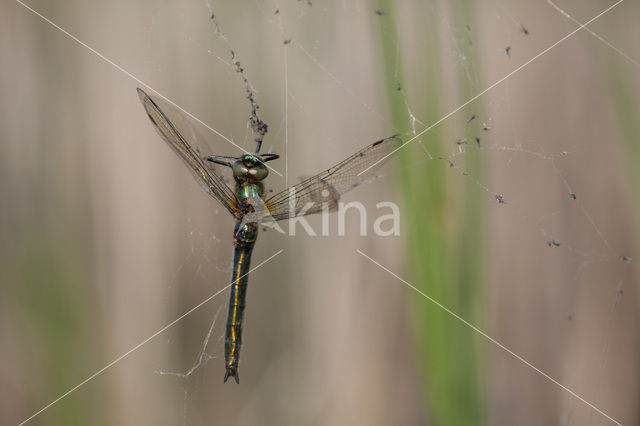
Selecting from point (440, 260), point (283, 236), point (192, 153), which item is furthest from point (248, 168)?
point (440, 260)

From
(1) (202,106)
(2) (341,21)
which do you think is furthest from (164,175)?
(2) (341,21)

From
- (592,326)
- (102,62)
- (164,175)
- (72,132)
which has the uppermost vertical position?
(102,62)

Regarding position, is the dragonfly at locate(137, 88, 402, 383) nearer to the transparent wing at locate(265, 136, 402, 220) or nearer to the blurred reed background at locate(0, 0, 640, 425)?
the transparent wing at locate(265, 136, 402, 220)

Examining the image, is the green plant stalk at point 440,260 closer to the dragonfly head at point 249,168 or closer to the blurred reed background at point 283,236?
the blurred reed background at point 283,236

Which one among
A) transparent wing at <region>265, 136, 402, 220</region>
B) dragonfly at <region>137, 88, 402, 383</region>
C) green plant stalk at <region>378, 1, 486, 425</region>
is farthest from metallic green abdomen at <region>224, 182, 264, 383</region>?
green plant stalk at <region>378, 1, 486, 425</region>

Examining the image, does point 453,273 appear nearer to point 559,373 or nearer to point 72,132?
point 559,373

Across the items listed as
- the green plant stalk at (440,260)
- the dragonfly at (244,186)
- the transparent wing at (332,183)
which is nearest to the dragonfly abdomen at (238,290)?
the dragonfly at (244,186)
